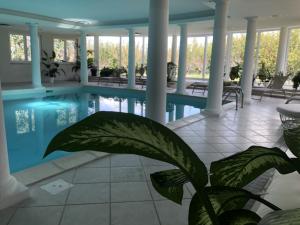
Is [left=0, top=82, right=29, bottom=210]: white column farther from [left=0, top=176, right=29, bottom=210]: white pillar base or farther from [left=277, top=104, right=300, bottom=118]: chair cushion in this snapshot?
[left=277, top=104, right=300, bottom=118]: chair cushion

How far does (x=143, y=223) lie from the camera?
2.10 metres

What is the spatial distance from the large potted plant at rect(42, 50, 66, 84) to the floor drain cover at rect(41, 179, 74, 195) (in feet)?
39.3

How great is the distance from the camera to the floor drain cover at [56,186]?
2.55 metres

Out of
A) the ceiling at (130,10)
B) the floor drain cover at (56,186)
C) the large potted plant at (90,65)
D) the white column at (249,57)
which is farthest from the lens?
the large potted plant at (90,65)

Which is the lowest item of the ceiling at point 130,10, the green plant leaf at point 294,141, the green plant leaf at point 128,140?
the green plant leaf at point 294,141

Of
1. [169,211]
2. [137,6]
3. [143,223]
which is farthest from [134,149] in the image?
[137,6]

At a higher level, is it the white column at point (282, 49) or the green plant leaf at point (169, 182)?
the white column at point (282, 49)

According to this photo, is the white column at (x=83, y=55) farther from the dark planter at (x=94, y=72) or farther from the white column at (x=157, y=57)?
the white column at (x=157, y=57)

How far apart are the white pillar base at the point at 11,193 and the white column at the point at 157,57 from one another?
255cm

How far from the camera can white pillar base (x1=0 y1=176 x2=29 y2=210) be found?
222cm

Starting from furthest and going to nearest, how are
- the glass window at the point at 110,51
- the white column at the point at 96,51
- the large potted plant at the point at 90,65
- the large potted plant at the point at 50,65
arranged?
the glass window at the point at 110,51 < the white column at the point at 96,51 < the large potted plant at the point at 90,65 < the large potted plant at the point at 50,65

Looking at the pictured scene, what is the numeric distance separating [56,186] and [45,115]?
5.22 metres

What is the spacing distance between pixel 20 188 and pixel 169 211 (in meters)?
1.37

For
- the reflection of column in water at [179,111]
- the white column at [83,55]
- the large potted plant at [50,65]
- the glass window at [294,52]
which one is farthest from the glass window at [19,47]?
the glass window at [294,52]
